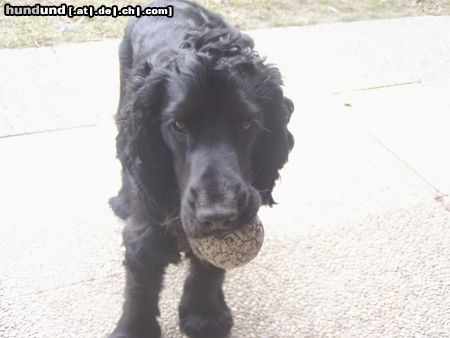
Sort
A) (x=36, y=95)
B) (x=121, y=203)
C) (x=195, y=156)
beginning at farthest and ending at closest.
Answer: (x=36, y=95), (x=121, y=203), (x=195, y=156)

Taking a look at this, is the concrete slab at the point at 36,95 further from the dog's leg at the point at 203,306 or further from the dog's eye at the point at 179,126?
the dog's eye at the point at 179,126

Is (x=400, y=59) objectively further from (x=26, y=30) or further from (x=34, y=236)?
(x=34, y=236)

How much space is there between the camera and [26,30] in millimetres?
5711

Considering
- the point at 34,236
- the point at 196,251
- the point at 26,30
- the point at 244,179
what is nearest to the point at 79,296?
the point at 34,236

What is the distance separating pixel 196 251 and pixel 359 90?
10.5 feet

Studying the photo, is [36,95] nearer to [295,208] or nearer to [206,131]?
[295,208]

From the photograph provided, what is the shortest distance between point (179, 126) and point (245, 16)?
438 cm

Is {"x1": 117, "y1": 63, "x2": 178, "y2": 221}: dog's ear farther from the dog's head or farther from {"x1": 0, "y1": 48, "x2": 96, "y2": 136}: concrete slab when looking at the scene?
{"x1": 0, "y1": 48, "x2": 96, "y2": 136}: concrete slab

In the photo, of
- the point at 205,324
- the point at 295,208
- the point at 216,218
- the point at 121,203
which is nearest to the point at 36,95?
the point at 121,203

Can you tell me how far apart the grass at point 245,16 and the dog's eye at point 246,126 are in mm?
3768

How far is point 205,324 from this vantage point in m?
2.77

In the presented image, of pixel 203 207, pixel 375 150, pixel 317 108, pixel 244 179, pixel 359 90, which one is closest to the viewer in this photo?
pixel 203 207

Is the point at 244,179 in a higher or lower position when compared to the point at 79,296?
higher

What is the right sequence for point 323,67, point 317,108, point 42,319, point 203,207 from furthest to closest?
point 323,67 < point 317,108 < point 42,319 < point 203,207
